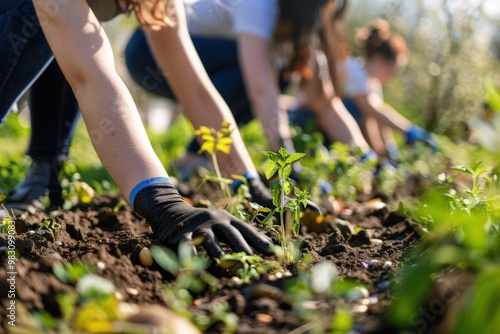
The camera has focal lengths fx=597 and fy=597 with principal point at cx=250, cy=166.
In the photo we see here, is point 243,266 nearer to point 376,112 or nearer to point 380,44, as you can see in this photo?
point 376,112

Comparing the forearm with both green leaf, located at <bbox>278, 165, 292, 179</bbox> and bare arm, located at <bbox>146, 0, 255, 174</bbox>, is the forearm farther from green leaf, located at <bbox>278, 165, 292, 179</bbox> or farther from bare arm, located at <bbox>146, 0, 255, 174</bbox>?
bare arm, located at <bbox>146, 0, 255, 174</bbox>

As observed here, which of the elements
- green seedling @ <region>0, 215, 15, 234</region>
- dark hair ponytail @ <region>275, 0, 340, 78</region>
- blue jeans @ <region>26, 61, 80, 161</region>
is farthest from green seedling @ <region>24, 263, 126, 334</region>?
dark hair ponytail @ <region>275, 0, 340, 78</region>

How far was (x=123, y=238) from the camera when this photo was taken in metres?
1.74

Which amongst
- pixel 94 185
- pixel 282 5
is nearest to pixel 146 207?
pixel 94 185

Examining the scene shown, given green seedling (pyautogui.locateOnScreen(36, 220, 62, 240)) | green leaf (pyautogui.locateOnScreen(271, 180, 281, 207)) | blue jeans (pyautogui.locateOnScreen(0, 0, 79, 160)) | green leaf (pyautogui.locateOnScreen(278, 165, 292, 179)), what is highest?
blue jeans (pyautogui.locateOnScreen(0, 0, 79, 160))

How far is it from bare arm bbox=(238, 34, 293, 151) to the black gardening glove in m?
1.65

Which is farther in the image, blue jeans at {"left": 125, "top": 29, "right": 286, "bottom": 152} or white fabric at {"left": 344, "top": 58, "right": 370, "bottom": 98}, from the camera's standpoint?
white fabric at {"left": 344, "top": 58, "right": 370, "bottom": 98}

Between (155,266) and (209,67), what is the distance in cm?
265

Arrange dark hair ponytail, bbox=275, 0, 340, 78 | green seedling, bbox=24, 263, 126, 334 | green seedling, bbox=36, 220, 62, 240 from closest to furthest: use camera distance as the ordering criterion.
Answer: green seedling, bbox=24, 263, 126, 334 < green seedling, bbox=36, 220, 62, 240 < dark hair ponytail, bbox=275, 0, 340, 78

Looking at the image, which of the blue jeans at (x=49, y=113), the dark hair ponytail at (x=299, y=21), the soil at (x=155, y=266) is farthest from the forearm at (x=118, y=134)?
the dark hair ponytail at (x=299, y=21)

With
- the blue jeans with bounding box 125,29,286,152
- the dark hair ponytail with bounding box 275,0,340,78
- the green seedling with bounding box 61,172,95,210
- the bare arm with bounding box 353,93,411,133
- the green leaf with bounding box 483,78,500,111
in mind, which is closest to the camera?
the green leaf with bounding box 483,78,500,111

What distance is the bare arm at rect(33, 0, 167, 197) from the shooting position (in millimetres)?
1566

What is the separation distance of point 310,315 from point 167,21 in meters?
1.47

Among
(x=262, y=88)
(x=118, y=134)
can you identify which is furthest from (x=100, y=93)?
(x=262, y=88)
